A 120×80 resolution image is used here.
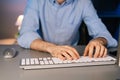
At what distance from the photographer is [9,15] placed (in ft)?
11.7

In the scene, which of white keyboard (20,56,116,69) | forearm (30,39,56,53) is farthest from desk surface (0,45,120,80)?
forearm (30,39,56,53)

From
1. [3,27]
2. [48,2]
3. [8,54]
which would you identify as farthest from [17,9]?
[8,54]

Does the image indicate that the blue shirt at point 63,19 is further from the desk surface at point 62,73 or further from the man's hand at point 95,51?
the desk surface at point 62,73

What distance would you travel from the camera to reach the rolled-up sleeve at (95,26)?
1.34 m

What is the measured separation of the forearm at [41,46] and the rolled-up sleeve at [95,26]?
1.15 feet

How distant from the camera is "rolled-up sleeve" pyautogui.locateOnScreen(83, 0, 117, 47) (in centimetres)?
134

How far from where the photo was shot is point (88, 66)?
0.90 m

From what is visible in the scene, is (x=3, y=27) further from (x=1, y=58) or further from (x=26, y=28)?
(x=1, y=58)

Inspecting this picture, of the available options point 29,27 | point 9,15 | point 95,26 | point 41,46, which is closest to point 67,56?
point 41,46

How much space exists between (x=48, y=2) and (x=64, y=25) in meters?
0.18

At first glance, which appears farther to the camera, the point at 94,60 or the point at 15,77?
the point at 94,60

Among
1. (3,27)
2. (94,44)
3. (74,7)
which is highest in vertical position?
(74,7)

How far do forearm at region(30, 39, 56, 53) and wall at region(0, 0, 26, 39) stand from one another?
7.85ft

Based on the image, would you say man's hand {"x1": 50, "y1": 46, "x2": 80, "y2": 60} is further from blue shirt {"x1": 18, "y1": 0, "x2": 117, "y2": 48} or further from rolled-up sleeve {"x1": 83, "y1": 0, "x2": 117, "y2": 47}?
blue shirt {"x1": 18, "y1": 0, "x2": 117, "y2": 48}
